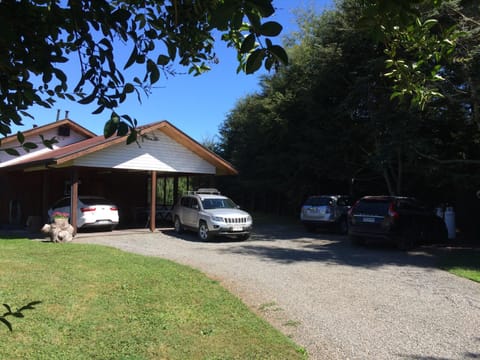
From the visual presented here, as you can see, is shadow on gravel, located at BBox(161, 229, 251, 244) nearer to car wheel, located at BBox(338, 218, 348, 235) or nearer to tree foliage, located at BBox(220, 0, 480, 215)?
car wheel, located at BBox(338, 218, 348, 235)

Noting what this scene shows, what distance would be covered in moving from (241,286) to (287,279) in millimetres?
1208

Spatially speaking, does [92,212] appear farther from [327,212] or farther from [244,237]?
[327,212]

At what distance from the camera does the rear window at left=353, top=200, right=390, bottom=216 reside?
13328mm

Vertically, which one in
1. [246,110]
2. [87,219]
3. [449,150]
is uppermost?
[246,110]

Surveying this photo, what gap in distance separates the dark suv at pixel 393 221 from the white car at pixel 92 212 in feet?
32.9

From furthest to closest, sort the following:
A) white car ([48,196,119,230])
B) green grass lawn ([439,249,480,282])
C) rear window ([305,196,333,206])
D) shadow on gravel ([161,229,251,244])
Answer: rear window ([305,196,333,206]) → white car ([48,196,119,230]) → shadow on gravel ([161,229,251,244]) → green grass lawn ([439,249,480,282])

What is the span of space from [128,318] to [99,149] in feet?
36.7

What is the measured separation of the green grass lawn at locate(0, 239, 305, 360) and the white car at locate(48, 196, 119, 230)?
728 cm

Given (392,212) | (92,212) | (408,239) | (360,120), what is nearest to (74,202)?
(92,212)

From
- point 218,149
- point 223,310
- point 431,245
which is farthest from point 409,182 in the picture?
point 218,149

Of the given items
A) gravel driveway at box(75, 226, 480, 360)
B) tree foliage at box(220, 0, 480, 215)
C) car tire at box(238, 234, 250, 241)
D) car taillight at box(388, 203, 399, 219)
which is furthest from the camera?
car tire at box(238, 234, 250, 241)

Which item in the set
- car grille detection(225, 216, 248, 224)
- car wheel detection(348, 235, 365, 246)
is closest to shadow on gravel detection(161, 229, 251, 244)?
car grille detection(225, 216, 248, 224)

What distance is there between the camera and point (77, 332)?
516 centimetres

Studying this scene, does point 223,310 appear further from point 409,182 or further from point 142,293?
point 409,182
